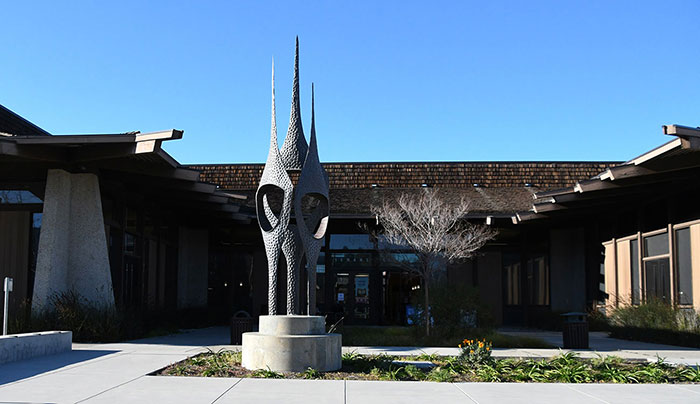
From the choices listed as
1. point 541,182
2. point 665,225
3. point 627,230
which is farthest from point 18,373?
point 541,182

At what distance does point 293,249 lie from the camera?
11359 mm

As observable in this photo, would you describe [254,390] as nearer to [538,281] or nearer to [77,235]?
[77,235]

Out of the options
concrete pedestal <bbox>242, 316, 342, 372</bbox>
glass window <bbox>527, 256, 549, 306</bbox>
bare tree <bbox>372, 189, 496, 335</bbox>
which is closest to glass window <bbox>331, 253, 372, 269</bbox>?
Result: bare tree <bbox>372, 189, 496, 335</bbox>

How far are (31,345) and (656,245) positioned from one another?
14.9 metres

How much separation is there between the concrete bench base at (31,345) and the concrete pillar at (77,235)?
9.18 feet

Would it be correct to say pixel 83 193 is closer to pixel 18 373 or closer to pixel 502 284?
pixel 18 373

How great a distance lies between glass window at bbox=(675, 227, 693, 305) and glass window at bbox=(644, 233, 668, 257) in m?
0.74

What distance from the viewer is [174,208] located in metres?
21.5

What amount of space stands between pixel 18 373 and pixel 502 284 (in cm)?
1907

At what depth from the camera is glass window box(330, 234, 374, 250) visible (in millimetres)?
24641

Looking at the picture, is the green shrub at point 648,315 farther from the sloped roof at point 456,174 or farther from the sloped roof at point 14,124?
the sloped roof at point 14,124

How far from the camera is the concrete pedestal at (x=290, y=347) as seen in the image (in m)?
9.98

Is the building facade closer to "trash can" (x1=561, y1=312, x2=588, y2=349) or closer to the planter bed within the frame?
"trash can" (x1=561, y1=312, x2=588, y2=349)

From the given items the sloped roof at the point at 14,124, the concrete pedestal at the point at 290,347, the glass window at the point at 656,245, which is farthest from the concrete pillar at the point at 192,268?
the glass window at the point at 656,245
